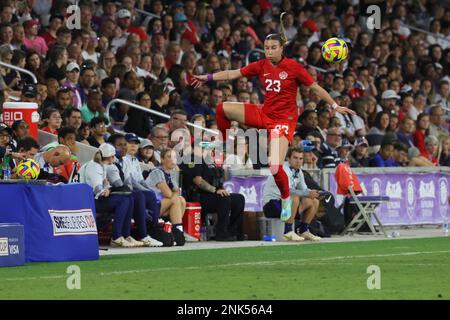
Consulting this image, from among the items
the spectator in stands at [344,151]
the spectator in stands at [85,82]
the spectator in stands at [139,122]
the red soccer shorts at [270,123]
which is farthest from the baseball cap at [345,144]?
the red soccer shorts at [270,123]

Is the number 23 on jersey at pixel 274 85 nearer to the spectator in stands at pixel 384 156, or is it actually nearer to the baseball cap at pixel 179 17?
the spectator in stands at pixel 384 156

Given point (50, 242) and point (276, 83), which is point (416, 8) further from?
point (50, 242)

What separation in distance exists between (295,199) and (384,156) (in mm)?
4703

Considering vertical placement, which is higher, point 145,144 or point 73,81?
point 73,81

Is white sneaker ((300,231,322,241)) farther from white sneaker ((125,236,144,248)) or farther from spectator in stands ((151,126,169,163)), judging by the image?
white sneaker ((125,236,144,248))

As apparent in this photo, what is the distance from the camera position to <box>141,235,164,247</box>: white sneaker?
56.9ft

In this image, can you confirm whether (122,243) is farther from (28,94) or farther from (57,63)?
(57,63)

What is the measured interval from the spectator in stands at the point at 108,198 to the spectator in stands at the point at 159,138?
2391 millimetres

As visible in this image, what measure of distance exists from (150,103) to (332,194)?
3.56 meters

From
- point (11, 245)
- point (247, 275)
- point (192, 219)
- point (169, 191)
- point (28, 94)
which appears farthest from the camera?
point (192, 219)

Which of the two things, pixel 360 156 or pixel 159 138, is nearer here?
pixel 159 138

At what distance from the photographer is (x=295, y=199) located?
1886 centimetres

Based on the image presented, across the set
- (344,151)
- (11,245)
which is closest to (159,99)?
(344,151)

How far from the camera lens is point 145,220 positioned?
1747 cm
